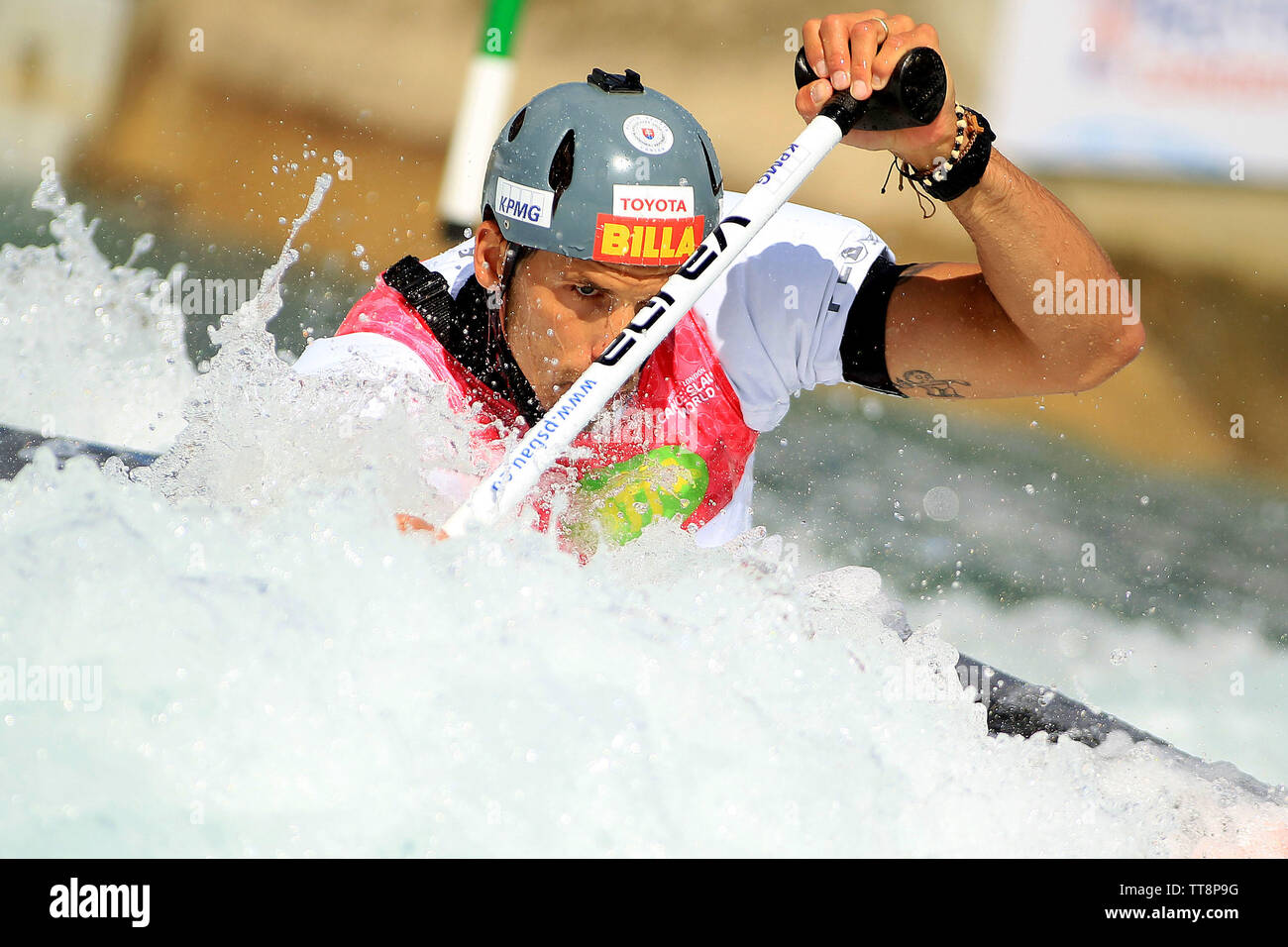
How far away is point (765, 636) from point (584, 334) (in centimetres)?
50

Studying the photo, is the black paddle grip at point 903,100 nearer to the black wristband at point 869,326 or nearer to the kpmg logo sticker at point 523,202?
the black wristband at point 869,326

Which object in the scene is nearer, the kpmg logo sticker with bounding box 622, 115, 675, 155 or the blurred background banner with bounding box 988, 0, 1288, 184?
the kpmg logo sticker with bounding box 622, 115, 675, 155

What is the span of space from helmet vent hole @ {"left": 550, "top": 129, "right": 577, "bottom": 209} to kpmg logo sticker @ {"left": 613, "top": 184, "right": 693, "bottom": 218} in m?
0.07

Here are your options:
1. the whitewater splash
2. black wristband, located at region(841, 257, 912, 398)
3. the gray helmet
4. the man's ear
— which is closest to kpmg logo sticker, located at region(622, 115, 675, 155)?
the gray helmet

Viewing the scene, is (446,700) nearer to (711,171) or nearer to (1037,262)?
(711,171)

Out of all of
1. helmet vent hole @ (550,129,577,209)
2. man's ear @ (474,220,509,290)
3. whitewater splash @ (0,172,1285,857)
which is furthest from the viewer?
man's ear @ (474,220,509,290)

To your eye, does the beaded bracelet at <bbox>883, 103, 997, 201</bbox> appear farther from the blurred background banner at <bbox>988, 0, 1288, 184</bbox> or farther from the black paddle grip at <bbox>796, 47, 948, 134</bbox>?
the blurred background banner at <bbox>988, 0, 1288, 184</bbox>

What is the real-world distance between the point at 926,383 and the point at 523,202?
0.65 m

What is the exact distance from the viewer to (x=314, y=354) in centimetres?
171

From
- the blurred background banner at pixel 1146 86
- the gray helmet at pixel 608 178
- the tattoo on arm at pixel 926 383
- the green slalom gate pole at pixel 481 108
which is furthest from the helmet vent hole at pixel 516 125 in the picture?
the green slalom gate pole at pixel 481 108

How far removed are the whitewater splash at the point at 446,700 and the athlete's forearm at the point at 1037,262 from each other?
461 mm

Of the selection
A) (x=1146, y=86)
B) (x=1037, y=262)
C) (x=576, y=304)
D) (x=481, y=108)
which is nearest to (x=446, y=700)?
(x=576, y=304)

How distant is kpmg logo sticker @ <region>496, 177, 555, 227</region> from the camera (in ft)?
5.48
